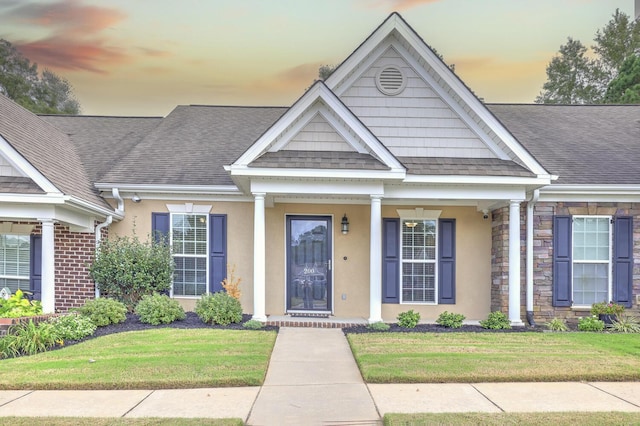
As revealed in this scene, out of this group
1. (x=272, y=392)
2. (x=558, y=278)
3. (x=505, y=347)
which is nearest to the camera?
(x=272, y=392)

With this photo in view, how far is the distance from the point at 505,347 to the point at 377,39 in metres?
6.15

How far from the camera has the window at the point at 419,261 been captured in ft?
35.2

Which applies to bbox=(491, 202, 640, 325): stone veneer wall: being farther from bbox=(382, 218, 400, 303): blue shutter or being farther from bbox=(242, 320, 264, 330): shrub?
bbox=(242, 320, 264, 330): shrub

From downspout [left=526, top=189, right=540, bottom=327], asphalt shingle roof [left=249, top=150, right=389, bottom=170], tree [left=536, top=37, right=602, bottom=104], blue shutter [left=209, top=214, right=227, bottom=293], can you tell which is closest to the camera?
asphalt shingle roof [left=249, top=150, right=389, bottom=170]

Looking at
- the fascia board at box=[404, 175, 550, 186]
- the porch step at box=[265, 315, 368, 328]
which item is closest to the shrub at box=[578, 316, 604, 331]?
the fascia board at box=[404, 175, 550, 186]

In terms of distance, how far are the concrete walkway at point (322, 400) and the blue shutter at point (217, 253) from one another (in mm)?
4734

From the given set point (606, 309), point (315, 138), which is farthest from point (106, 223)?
point (606, 309)

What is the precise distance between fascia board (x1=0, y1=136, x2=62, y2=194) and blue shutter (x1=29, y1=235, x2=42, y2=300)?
1.85m

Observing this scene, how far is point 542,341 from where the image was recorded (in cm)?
806

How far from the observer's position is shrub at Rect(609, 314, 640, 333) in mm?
9234

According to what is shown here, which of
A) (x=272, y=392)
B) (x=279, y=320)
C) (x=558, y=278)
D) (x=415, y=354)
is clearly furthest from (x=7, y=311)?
(x=558, y=278)

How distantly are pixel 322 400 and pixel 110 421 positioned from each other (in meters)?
2.11

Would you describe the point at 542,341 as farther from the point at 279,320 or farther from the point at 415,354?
the point at 279,320

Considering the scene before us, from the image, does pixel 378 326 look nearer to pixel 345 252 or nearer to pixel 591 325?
pixel 345 252
